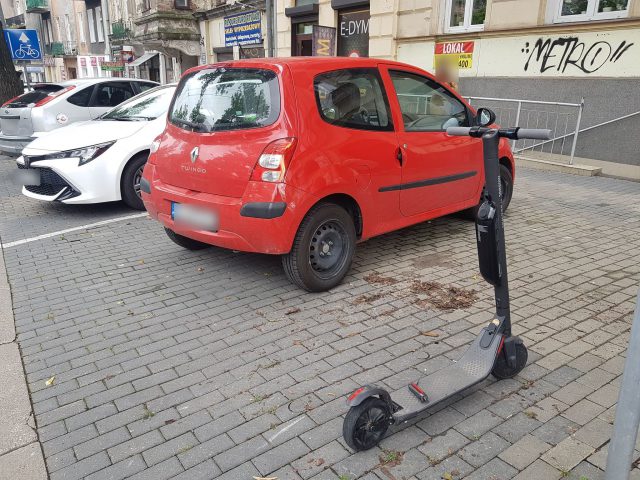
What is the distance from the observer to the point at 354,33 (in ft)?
48.0

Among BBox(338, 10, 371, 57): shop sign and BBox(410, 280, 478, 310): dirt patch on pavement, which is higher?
BBox(338, 10, 371, 57): shop sign

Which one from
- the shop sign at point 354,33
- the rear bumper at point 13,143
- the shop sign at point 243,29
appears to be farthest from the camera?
the shop sign at point 243,29

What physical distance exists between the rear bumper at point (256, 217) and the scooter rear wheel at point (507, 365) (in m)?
1.72

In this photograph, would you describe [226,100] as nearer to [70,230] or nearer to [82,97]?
[70,230]

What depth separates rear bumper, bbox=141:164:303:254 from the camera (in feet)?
12.4

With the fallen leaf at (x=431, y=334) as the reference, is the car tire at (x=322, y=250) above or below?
above

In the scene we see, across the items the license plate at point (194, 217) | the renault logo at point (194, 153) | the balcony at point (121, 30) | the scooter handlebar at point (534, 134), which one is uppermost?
the balcony at point (121, 30)

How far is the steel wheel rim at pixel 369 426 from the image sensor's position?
243cm

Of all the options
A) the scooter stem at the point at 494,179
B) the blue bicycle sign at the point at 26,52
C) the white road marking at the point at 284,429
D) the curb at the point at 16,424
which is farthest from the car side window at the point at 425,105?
the blue bicycle sign at the point at 26,52

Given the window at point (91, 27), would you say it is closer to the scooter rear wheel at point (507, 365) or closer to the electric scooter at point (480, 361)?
the electric scooter at point (480, 361)

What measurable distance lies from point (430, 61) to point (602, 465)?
37.4 ft

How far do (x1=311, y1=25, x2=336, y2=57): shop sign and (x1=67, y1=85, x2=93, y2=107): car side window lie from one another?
17.8 ft

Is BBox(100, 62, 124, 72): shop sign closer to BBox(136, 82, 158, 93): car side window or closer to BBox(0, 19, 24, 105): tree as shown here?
BBox(0, 19, 24, 105): tree

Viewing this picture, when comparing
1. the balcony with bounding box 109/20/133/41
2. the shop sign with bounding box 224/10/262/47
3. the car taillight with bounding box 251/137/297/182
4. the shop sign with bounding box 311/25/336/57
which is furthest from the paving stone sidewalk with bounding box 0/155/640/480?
the balcony with bounding box 109/20/133/41
